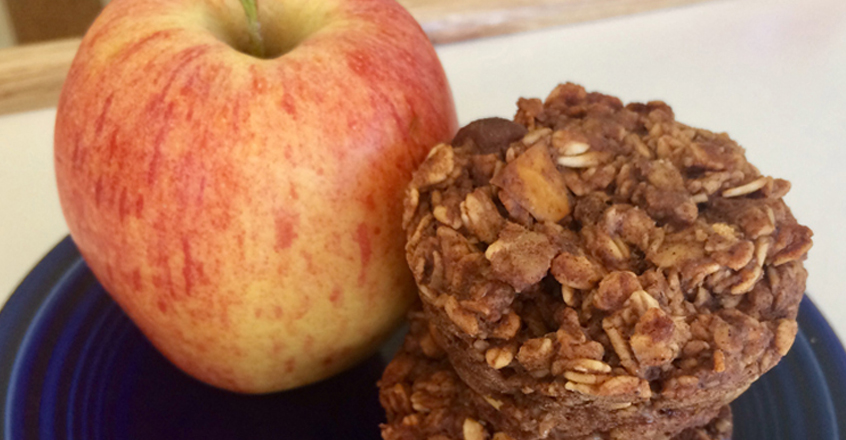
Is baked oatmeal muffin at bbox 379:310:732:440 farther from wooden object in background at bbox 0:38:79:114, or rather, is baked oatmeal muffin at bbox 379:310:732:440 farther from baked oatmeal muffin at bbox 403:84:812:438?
wooden object in background at bbox 0:38:79:114

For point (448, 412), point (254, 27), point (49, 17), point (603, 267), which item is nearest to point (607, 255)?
point (603, 267)

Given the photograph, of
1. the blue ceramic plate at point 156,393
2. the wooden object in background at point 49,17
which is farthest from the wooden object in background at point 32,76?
the wooden object in background at point 49,17

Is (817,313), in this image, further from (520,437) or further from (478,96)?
(478,96)

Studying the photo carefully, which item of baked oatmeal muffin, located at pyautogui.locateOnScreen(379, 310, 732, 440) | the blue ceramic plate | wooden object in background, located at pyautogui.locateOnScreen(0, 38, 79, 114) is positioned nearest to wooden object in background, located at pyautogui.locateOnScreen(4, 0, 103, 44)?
wooden object in background, located at pyautogui.locateOnScreen(0, 38, 79, 114)

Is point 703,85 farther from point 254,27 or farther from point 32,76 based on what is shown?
point 32,76

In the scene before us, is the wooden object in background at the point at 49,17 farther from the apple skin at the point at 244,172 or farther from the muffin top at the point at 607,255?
the muffin top at the point at 607,255

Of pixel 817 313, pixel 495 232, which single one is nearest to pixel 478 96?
pixel 817 313
